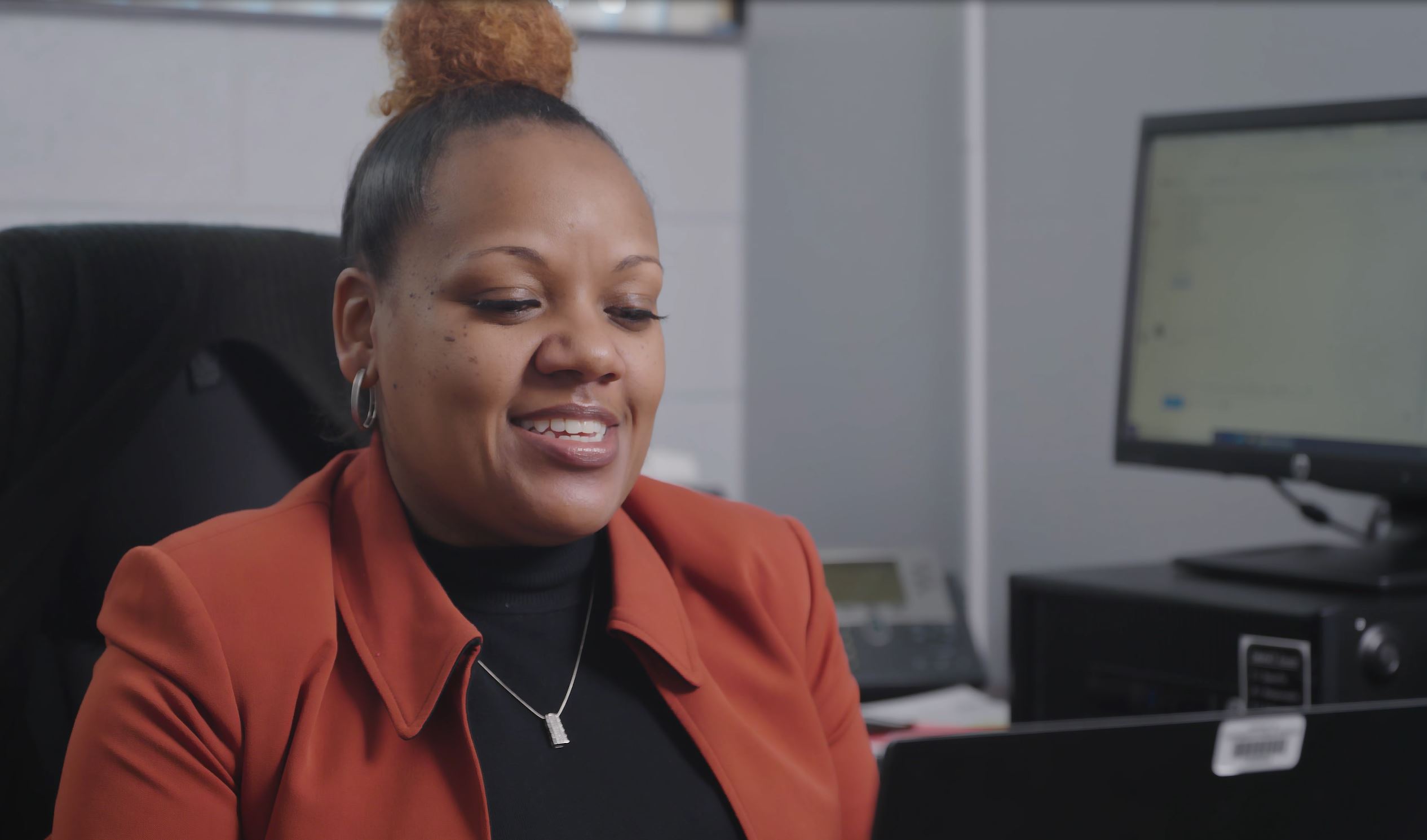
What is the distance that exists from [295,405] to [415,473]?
1.01ft

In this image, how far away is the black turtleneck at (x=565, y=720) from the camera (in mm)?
705

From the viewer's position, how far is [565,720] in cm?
74

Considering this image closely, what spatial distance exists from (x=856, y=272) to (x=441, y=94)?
1448 mm

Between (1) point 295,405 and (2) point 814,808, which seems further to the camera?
(1) point 295,405

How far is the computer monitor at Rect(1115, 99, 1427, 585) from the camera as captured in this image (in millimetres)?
1129

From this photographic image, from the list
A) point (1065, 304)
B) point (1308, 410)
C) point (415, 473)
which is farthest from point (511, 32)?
point (1065, 304)

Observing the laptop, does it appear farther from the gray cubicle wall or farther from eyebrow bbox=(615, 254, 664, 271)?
the gray cubicle wall

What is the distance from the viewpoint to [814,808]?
0.79 meters

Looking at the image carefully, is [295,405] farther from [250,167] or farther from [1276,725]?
[250,167]

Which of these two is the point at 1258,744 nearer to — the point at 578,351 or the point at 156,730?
the point at 578,351

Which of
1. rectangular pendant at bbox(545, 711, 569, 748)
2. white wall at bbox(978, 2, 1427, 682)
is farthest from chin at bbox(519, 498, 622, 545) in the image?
white wall at bbox(978, 2, 1427, 682)

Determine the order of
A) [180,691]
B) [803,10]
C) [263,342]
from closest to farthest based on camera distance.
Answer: [180,691], [263,342], [803,10]

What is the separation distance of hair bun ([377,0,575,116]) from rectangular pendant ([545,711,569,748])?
0.42 meters

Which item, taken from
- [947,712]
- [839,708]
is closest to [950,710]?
[947,712]
